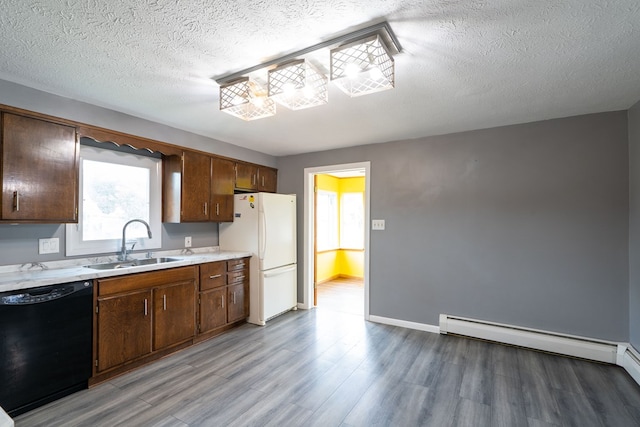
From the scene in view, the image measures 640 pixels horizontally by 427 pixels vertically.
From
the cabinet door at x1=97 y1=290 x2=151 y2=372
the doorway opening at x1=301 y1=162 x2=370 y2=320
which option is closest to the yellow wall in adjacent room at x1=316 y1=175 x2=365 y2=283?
the doorway opening at x1=301 y1=162 x2=370 y2=320

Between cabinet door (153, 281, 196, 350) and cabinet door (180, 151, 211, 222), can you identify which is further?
cabinet door (180, 151, 211, 222)

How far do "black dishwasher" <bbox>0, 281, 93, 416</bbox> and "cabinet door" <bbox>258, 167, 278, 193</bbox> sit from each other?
2.48 metres

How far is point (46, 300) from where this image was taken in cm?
206

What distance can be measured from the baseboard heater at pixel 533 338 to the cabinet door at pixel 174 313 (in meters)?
2.78

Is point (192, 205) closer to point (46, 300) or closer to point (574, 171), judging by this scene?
point (46, 300)

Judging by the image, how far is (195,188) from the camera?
3377 mm

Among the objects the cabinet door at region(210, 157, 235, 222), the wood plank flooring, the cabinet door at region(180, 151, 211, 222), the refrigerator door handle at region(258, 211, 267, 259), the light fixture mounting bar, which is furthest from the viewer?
the refrigerator door handle at region(258, 211, 267, 259)

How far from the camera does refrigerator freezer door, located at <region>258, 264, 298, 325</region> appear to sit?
12.3 ft

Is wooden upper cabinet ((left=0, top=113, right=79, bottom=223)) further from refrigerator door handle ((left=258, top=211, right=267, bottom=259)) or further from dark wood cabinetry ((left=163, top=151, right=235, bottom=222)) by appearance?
refrigerator door handle ((left=258, top=211, right=267, bottom=259))

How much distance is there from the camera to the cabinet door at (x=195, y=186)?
3.28 m

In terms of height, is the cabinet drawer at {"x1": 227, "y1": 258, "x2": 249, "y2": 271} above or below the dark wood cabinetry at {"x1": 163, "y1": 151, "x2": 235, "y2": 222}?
below

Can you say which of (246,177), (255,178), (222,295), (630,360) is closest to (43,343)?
(222,295)

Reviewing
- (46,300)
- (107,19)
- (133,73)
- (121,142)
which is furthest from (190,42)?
(46,300)

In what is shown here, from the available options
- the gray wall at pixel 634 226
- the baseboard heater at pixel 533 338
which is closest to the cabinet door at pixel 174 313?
the baseboard heater at pixel 533 338
